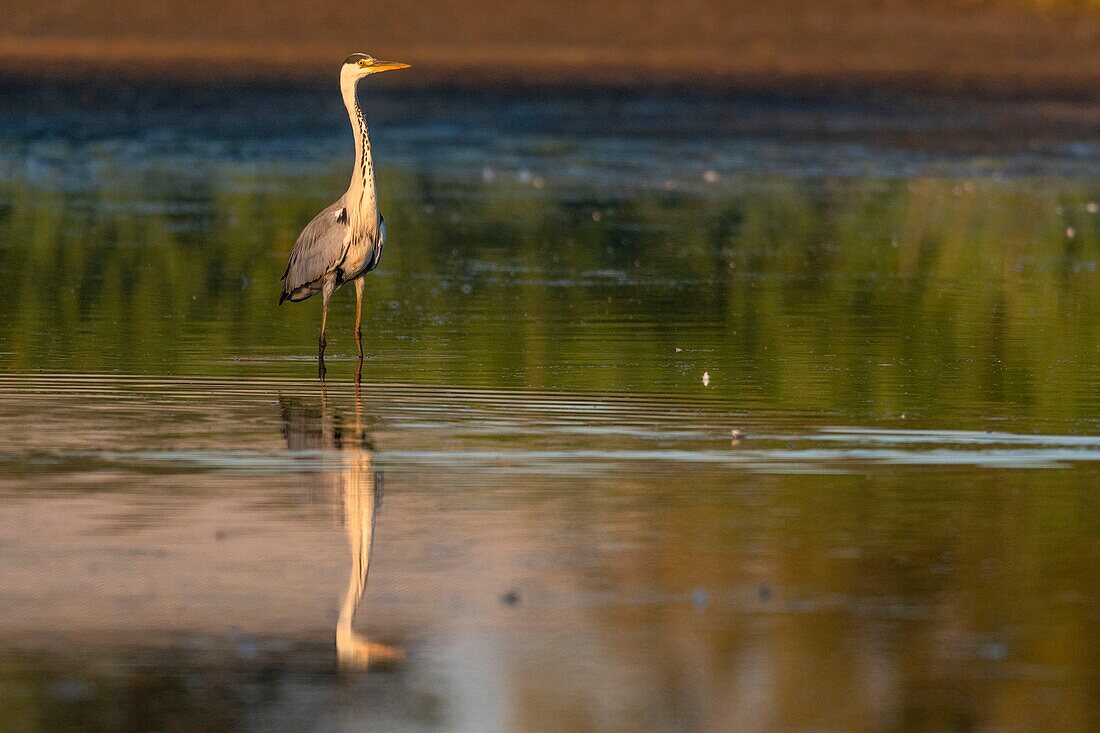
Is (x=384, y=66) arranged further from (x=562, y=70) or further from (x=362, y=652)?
(x=562, y=70)

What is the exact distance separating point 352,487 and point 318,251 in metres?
5.46

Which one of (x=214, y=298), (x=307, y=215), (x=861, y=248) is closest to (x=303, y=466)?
(x=214, y=298)

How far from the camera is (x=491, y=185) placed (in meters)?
29.8

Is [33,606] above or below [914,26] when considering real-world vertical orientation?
below

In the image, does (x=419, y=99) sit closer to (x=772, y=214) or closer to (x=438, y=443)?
(x=772, y=214)

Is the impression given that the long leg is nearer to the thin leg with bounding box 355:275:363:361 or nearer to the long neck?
the thin leg with bounding box 355:275:363:361

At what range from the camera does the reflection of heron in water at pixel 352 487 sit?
7278 millimetres

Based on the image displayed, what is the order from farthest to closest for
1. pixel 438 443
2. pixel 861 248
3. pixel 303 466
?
pixel 861 248 → pixel 438 443 → pixel 303 466

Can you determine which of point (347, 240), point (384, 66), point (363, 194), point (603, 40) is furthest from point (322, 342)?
point (603, 40)

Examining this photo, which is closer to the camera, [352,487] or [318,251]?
[352,487]

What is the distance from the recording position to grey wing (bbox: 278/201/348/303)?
1501 cm

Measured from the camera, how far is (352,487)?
9.88m

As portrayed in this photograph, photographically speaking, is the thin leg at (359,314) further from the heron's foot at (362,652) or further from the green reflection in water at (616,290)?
the heron's foot at (362,652)

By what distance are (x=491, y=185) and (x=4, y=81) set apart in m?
12.1
